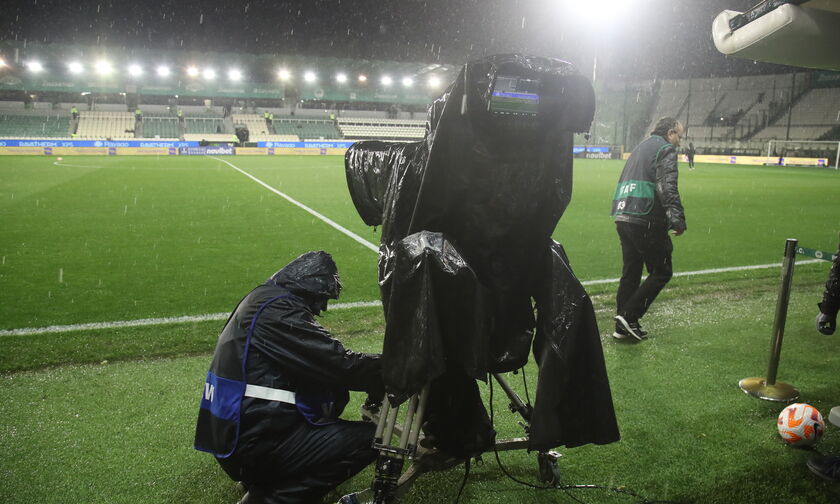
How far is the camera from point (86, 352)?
15.6 feet

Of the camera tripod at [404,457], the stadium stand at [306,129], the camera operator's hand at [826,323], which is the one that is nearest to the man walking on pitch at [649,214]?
the camera operator's hand at [826,323]

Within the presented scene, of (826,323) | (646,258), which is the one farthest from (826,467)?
(646,258)

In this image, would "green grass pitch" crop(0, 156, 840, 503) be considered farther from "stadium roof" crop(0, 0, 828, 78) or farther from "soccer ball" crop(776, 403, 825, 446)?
"stadium roof" crop(0, 0, 828, 78)

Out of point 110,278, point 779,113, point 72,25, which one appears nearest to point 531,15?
point 72,25

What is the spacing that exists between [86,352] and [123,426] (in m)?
1.55

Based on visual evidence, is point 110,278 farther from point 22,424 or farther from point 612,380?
point 612,380

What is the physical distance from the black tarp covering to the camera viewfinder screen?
0.07 ft

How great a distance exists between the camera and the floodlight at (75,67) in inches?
1892

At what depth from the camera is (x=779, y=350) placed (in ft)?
13.0

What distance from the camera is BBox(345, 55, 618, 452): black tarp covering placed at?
212 centimetres

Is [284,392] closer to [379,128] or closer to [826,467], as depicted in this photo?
[826,467]

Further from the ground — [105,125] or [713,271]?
[105,125]

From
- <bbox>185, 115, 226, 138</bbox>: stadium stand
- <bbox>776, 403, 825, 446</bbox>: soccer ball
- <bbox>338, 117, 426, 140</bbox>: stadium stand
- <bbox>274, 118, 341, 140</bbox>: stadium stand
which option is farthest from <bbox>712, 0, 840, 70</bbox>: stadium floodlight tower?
<bbox>185, 115, 226, 138</bbox>: stadium stand

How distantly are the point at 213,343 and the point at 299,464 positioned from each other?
2703 millimetres
